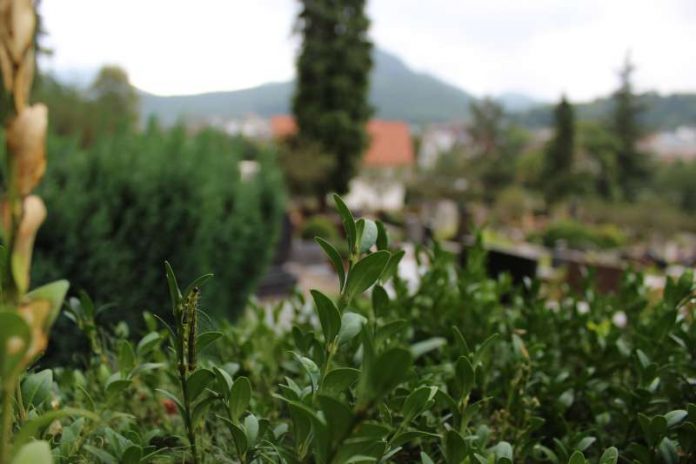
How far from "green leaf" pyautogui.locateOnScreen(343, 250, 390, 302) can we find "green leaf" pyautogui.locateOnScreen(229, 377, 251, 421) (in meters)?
0.18

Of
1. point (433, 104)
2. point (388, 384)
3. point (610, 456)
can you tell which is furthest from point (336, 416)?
point (433, 104)

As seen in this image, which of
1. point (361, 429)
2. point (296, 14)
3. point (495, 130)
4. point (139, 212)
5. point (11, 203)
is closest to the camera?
point (11, 203)

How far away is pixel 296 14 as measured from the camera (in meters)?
26.6

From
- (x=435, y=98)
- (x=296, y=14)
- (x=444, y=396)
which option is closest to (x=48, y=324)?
(x=444, y=396)

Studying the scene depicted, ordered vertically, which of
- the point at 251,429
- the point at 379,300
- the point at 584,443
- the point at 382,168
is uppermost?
the point at 379,300

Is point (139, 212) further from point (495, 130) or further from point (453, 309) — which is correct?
point (495, 130)

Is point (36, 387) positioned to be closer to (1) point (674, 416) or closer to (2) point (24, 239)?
(2) point (24, 239)

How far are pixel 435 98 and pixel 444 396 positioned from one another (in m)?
121

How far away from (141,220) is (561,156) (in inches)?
1438

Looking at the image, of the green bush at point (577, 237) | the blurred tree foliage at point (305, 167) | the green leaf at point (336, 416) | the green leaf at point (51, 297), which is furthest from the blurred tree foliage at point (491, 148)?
the green leaf at point (51, 297)

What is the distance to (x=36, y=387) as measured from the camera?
820 mm

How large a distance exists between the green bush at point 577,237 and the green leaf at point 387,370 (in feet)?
65.9

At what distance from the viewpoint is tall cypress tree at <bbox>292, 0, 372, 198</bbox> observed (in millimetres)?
25812

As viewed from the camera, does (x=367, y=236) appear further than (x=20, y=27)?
Yes
